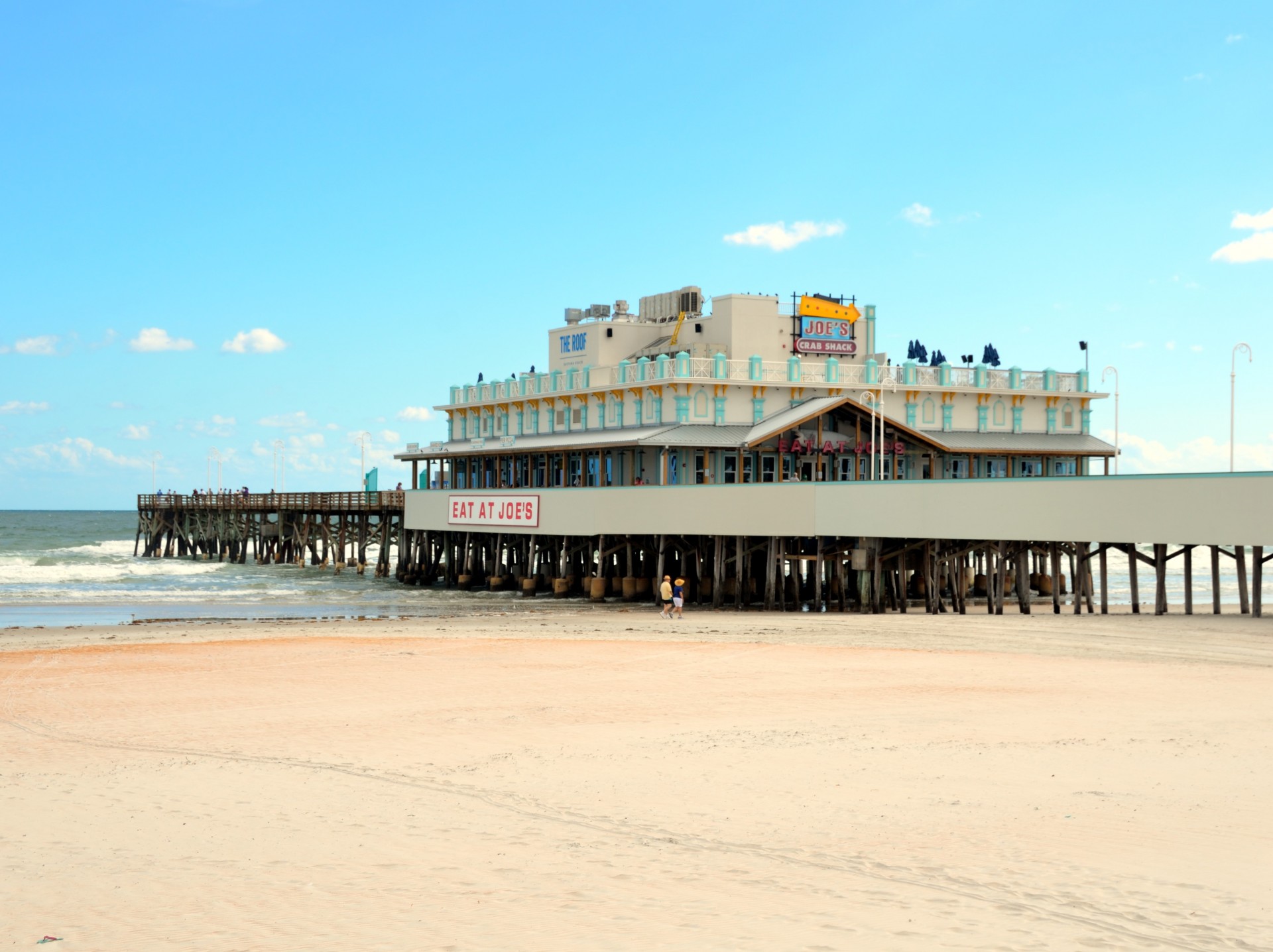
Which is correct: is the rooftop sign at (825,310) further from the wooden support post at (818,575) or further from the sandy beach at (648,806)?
the sandy beach at (648,806)

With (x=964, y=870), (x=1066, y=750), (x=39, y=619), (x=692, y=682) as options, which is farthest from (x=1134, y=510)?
(x=39, y=619)

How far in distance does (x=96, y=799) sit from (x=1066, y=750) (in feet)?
32.5

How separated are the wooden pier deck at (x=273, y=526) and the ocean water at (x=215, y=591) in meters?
1.63

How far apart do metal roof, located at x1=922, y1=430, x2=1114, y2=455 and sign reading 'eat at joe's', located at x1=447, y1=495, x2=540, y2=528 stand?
587 inches

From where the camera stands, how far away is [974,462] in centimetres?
5191

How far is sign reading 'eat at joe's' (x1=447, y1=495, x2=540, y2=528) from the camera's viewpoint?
49.6 meters

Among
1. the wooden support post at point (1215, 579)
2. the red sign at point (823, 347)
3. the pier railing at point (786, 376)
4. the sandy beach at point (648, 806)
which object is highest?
the red sign at point (823, 347)

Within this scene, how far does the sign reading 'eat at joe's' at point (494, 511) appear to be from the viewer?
163 ft

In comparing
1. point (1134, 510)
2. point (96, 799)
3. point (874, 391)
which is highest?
point (874, 391)

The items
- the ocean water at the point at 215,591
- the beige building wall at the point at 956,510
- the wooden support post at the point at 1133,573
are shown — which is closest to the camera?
the beige building wall at the point at 956,510

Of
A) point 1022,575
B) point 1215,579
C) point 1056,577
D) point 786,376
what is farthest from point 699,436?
point 1215,579

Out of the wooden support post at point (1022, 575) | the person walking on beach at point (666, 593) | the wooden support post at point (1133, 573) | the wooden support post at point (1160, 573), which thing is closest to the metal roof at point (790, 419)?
the person walking on beach at point (666, 593)

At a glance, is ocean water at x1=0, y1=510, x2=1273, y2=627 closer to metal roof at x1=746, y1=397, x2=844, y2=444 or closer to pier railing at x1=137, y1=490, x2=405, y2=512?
pier railing at x1=137, y1=490, x2=405, y2=512

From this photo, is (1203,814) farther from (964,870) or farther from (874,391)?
(874,391)
